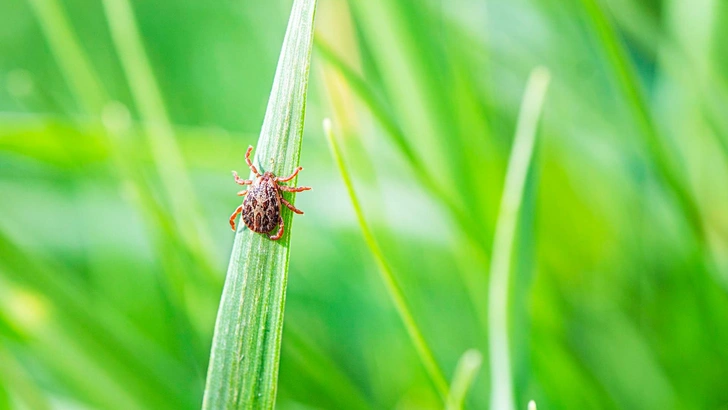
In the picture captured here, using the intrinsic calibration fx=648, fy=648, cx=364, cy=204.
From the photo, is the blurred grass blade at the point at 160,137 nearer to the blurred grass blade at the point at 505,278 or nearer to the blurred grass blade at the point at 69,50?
the blurred grass blade at the point at 69,50

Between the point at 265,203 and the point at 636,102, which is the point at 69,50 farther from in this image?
the point at 636,102

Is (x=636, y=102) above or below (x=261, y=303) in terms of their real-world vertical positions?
above

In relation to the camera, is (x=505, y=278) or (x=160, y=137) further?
(x=160, y=137)

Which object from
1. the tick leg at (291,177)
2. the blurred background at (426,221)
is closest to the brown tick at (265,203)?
the tick leg at (291,177)

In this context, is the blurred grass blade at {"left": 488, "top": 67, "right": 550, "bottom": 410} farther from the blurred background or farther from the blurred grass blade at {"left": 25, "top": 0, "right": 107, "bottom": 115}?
the blurred grass blade at {"left": 25, "top": 0, "right": 107, "bottom": 115}

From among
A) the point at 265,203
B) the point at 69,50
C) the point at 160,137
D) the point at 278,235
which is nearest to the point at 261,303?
the point at 278,235
